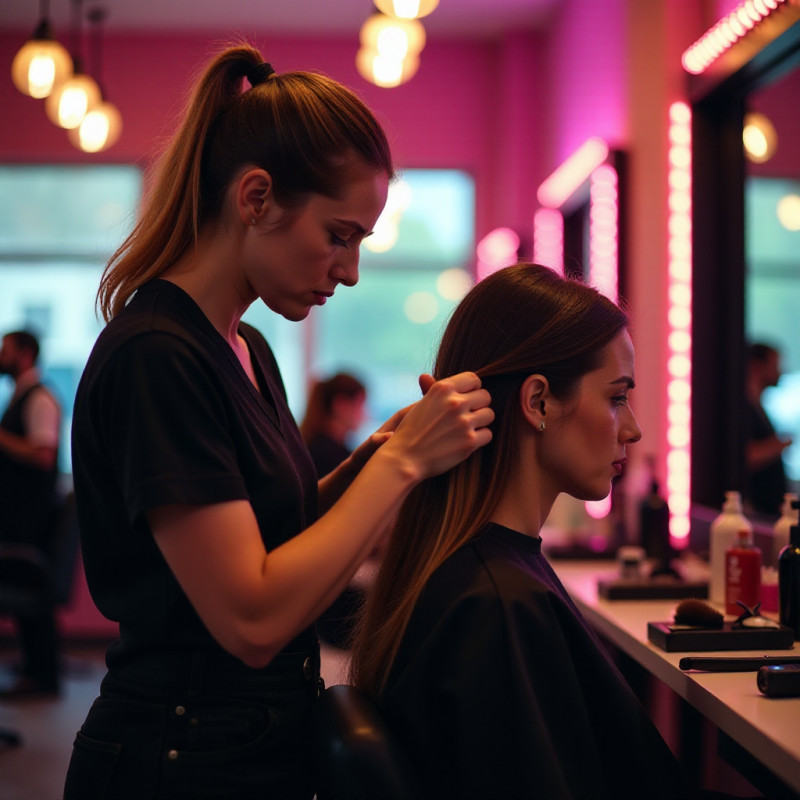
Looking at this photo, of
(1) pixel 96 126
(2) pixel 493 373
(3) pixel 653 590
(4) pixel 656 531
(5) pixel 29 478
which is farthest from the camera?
(1) pixel 96 126

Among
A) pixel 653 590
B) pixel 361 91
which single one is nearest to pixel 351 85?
pixel 361 91

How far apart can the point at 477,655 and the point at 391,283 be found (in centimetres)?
435

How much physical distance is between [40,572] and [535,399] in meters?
2.98

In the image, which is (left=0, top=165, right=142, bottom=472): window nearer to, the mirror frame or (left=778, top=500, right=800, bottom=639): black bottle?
the mirror frame

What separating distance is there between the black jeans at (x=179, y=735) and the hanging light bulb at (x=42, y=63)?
2.97 metres

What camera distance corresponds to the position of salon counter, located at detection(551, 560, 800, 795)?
3.35ft

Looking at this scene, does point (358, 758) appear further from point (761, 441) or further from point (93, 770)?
point (761, 441)

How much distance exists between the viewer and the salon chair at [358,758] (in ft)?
3.06

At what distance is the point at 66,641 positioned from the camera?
16.4 ft

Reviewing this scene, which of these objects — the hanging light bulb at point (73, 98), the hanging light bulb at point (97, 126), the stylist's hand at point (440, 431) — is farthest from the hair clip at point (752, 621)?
the hanging light bulb at point (97, 126)

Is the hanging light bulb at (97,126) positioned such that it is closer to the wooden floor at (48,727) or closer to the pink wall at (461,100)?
the pink wall at (461,100)

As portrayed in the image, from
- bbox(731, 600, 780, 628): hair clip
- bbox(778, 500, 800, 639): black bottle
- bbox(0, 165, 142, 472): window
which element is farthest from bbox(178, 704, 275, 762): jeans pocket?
bbox(0, 165, 142, 472): window

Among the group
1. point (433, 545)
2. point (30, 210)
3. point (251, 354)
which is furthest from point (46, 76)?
point (433, 545)

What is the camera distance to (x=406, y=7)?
2887mm
